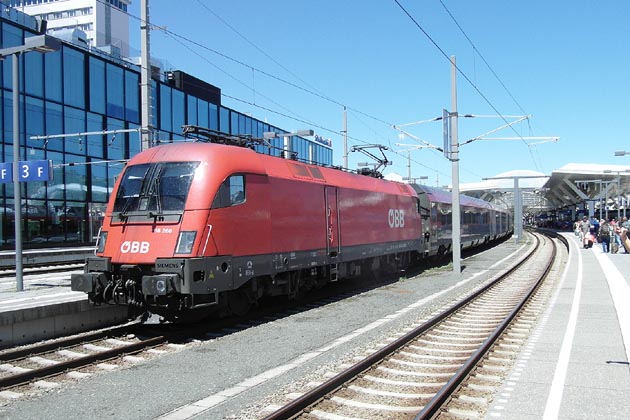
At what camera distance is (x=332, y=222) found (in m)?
13.6

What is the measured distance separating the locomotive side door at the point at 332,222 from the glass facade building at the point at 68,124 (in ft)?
46.6

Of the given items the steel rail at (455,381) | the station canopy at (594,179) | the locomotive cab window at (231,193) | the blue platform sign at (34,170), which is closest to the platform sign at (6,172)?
the blue platform sign at (34,170)

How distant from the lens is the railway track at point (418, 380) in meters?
5.59

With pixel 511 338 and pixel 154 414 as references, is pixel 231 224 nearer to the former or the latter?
pixel 154 414

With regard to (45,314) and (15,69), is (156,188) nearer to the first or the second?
(45,314)

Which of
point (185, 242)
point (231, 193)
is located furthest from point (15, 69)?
point (185, 242)

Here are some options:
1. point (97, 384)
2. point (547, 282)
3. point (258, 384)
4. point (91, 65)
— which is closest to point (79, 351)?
point (97, 384)

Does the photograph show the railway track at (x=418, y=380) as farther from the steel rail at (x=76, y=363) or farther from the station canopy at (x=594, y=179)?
the station canopy at (x=594, y=179)

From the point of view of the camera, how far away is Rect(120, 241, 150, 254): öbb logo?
9.17 metres

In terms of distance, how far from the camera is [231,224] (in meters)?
9.64

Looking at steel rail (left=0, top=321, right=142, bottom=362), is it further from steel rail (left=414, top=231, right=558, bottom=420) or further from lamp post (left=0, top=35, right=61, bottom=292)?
steel rail (left=414, top=231, right=558, bottom=420)

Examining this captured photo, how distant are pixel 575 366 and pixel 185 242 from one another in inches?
231

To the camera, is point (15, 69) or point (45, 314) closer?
point (45, 314)

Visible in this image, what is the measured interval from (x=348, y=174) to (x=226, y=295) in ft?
20.6
